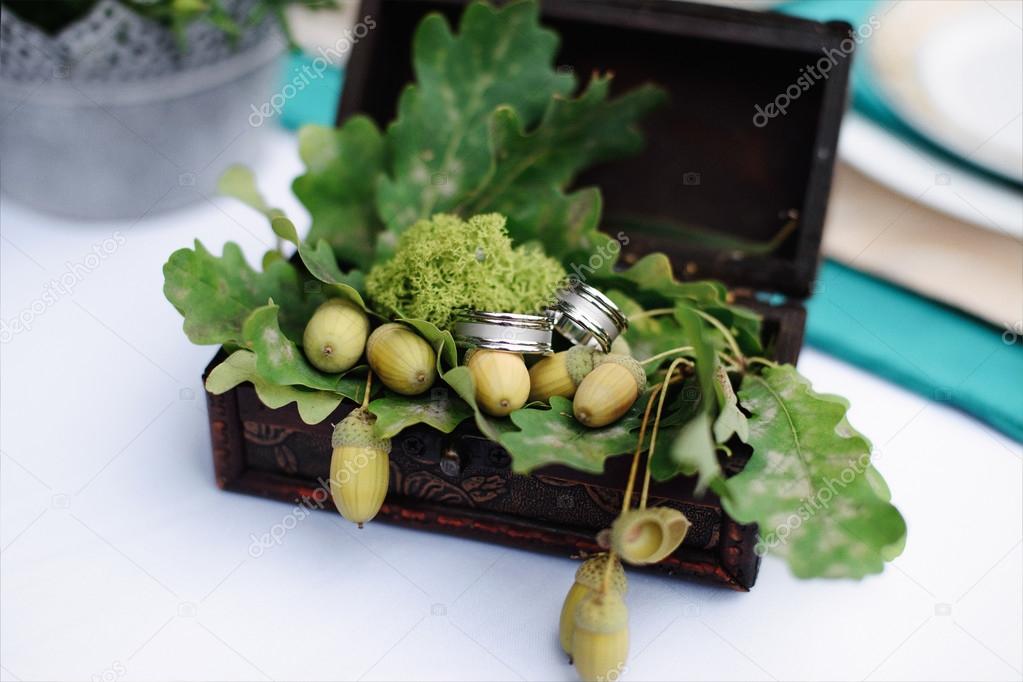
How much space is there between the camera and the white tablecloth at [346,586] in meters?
0.43

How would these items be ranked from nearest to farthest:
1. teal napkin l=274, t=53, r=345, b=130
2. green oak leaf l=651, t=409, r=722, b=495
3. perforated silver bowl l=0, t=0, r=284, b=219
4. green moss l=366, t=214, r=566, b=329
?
1. green oak leaf l=651, t=409, r=722, b=495
2. green moss l=366, t=214, r=566, b=329
3. perforated silver bowl l=0, t=0, r=284, b=219
4. teal napkin l=274, t=53, r=345, b=130

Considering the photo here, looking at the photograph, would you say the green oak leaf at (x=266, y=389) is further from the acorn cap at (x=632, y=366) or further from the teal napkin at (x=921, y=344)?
the teal napkin at (x=921, y=344)

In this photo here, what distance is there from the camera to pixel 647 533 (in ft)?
1.27

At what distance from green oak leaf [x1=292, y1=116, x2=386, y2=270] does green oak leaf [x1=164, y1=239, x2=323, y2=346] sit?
5 centimetres

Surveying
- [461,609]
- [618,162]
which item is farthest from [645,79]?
[461,609]

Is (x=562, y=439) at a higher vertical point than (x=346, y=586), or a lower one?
higher

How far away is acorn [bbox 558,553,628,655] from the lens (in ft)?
1.30

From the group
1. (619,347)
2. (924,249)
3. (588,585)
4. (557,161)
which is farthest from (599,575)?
(924,249)

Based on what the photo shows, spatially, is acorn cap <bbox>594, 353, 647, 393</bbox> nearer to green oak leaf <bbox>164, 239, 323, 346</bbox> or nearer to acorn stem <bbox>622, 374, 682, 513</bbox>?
acorn stem <bbox>622, 374, 682, 513</bbox>

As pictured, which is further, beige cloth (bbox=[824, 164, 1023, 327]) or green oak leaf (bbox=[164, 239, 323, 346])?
beige cloth (bbox=[824, 164, 1023, 327])

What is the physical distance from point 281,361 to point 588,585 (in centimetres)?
15

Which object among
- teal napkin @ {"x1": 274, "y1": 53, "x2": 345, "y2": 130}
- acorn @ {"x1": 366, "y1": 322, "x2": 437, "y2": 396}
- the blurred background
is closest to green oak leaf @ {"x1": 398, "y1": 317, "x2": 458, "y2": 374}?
acorn @ {"x1": 366, "y1": 322, "x2": 437, "y2": 396}

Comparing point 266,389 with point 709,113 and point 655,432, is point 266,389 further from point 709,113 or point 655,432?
point 709,113

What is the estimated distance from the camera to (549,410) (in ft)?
1.39
